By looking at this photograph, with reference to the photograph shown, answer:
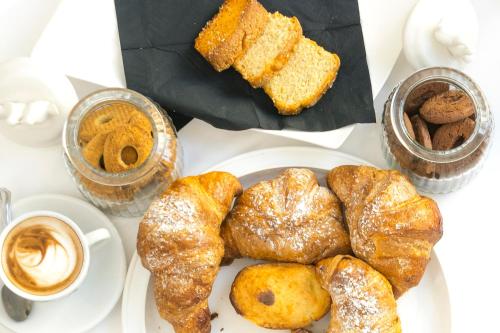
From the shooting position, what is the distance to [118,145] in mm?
1465

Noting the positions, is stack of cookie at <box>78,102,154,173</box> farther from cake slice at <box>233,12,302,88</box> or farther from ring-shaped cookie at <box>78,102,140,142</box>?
cake slice at <box>233,12,302,88</box>

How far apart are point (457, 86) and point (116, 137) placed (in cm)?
61

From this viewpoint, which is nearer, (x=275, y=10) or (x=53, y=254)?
(x=53, y=254)

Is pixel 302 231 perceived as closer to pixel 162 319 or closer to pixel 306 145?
pixel 306 145

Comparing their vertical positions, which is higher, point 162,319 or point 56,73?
point 56,73

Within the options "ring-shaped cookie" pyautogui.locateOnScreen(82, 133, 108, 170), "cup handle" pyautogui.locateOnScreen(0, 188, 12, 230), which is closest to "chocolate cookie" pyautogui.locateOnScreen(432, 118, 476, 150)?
"ring-shaped cookie" pyautogui.locateOnScreen(82, 133, 108, 170)

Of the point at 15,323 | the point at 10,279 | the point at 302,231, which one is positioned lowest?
the point at 15,323

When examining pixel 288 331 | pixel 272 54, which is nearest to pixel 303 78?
pixel 272 54

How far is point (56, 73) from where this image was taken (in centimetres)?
157

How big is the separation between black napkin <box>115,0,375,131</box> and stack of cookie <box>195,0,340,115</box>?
29 millimetres

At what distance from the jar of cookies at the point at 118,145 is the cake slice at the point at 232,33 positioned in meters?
0.15

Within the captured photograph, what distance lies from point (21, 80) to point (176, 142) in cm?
33

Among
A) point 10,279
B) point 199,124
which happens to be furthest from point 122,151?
point 10,279

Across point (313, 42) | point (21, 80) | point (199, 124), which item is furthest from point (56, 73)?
point (313, 42)
